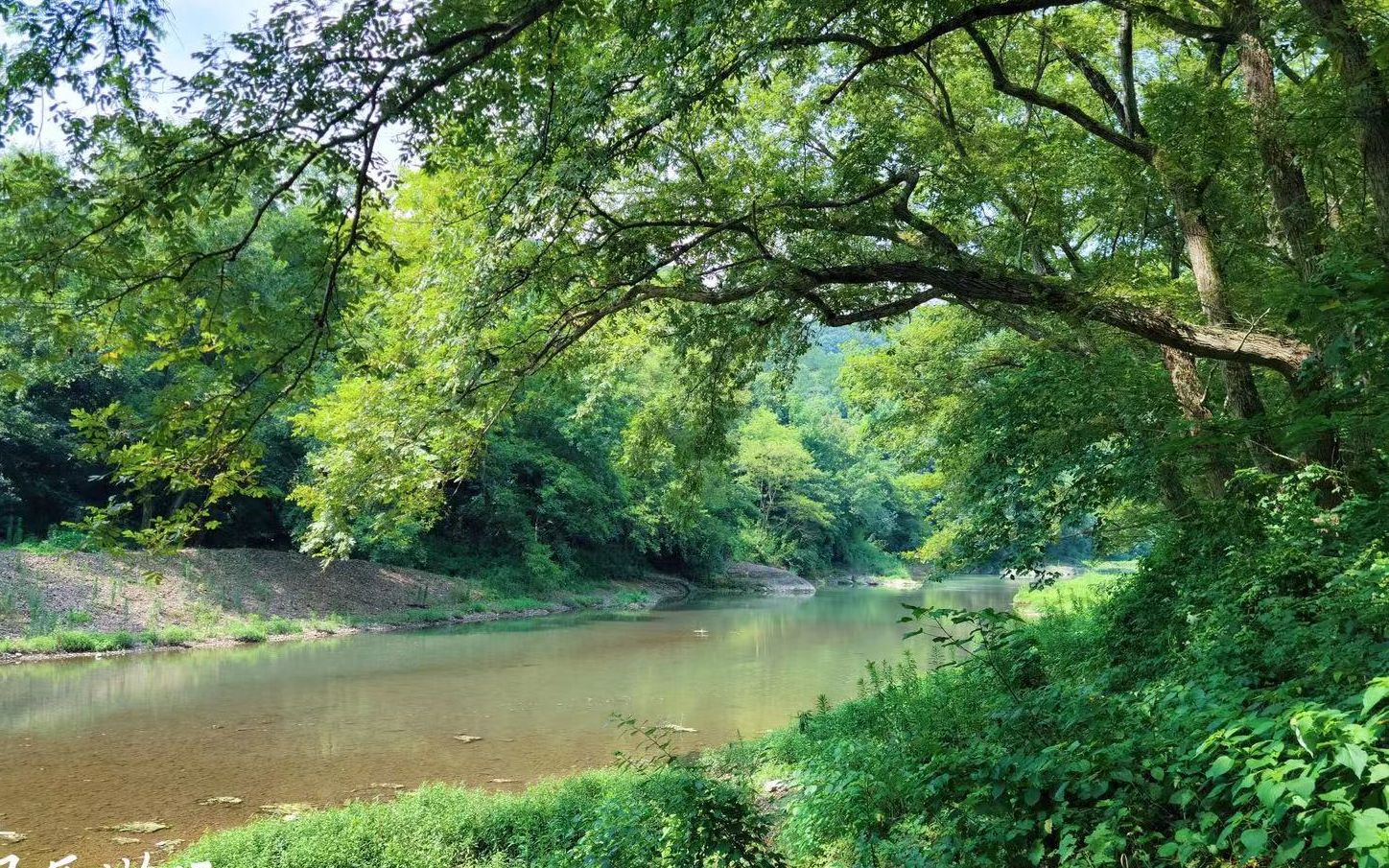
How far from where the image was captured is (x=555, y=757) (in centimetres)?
1090

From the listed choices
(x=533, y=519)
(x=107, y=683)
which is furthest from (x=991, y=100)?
(x=533, y=519)

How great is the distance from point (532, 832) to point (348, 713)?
25.4ft

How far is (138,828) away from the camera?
8.11m

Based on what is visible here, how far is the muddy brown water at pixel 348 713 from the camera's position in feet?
30.3

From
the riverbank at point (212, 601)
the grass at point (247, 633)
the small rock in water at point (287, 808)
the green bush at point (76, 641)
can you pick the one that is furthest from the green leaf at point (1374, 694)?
the grass at point (247, 633)

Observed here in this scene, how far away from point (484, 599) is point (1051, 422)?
25.6 meters

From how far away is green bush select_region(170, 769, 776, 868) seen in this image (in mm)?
4520

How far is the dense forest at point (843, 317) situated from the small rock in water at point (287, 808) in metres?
1.79

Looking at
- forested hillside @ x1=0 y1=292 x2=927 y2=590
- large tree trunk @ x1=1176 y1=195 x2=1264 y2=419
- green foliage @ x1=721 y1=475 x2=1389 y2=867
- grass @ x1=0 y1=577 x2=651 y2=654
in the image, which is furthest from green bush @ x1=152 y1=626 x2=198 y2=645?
large tree trunk @ x1=1176 y1=195 x2=1264 y2=419

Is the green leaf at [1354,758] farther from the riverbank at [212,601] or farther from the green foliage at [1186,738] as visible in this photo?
the riverbank at [212,601]

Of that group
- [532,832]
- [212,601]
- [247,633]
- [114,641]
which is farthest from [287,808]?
[212,601]

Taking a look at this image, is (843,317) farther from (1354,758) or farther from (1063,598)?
(1063,598)

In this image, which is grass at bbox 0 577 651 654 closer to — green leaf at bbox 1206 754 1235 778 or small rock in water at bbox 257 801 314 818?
small rock in water at bbox 257 801 314 818

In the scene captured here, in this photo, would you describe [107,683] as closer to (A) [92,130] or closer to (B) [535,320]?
(B) [535,320]
